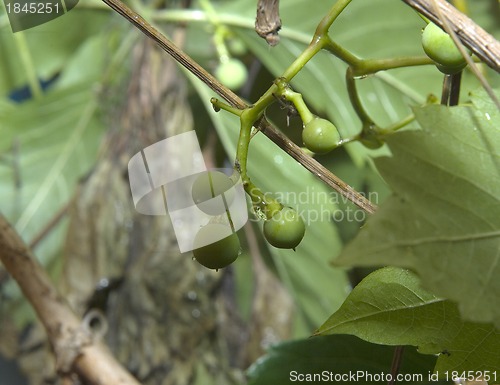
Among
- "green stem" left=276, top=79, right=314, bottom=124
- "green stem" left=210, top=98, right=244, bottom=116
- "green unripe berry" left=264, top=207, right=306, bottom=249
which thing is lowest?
"green unripe berry" left=264, top=207, right=306, bottom=249

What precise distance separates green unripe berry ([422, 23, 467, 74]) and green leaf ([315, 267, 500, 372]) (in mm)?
104

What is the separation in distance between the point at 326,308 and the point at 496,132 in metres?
0.45

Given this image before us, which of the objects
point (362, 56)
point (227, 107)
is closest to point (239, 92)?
point (362, 56)

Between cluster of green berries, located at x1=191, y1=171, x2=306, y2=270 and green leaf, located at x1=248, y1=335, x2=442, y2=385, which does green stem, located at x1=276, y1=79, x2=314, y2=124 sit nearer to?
cluster of green berries, located at x1=191, y1=171, x2=306, y2=270

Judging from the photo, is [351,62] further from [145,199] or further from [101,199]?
[101,199]

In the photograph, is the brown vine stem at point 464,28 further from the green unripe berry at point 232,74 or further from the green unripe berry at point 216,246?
the green unripe berry at point 232,74

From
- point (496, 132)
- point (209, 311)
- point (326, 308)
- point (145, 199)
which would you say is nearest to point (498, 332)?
point (496, 132)

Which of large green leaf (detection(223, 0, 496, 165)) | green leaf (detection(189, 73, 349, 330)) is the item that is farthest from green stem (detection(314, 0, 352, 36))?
large green leaf (detection(223, 0, 496, 165))

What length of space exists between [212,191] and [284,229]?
1.5 inches

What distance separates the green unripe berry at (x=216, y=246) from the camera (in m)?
0.32

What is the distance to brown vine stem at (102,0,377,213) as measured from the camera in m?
0.32

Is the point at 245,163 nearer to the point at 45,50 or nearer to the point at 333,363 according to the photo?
the point at 333,363

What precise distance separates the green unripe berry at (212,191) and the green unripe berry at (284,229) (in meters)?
0.02

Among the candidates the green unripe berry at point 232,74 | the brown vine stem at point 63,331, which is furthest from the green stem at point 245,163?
the green unripe berry at point 232,74
